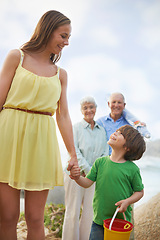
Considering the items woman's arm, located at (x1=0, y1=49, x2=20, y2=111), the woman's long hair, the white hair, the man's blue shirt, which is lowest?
the man's blue shirt

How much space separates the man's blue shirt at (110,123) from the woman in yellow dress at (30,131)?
4.71ft

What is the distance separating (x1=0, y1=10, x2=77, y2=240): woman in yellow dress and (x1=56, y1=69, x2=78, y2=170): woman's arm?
11cm

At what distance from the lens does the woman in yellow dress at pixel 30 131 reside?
137 centimetres

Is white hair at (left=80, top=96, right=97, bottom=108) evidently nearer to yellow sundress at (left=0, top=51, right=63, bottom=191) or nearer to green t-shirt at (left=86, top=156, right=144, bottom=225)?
green t-shirt at (left=86, top=156, right=144, bottom=225)

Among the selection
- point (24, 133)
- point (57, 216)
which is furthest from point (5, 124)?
point (57, 216)

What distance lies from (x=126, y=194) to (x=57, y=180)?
1.62 feet

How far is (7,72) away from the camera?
1405 mm

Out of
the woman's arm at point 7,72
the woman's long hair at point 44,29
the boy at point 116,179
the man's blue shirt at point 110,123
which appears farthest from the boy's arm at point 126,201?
the man's blue shirt at point 110,123

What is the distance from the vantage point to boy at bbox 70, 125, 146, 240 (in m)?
1.68

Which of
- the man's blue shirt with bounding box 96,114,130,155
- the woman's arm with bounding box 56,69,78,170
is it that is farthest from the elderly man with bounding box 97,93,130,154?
the woman's arm with bounding box 56,69,78,170

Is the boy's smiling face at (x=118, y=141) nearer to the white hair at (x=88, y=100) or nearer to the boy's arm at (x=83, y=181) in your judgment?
the boy's arm at (x=83, y=181)

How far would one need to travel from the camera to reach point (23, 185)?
136 centimetres

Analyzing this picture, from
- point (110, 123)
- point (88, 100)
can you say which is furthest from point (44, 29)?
A: point (110, 123)

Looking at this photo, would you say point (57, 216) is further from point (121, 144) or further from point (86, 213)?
point (121, 144)
